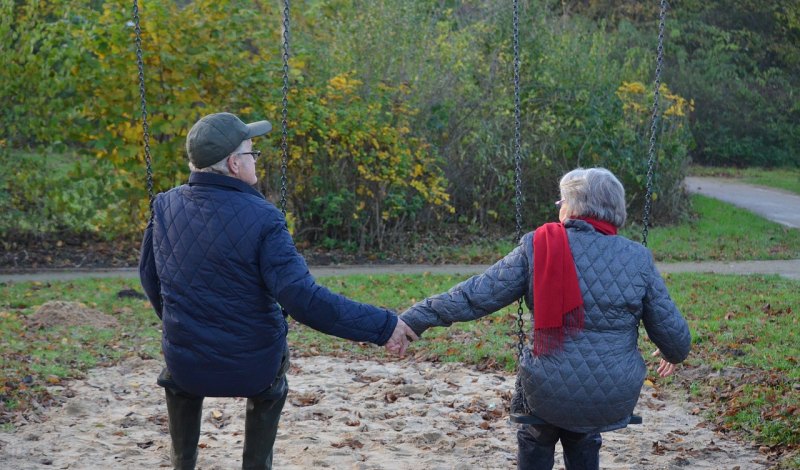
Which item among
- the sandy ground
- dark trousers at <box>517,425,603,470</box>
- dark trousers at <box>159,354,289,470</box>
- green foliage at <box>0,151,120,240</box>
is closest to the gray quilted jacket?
dark trousers at <box>517,425,603,470</box>

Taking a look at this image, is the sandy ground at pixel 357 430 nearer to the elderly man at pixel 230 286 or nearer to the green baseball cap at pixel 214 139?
the elderly man at pixel 230 286

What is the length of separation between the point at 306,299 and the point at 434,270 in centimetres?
879

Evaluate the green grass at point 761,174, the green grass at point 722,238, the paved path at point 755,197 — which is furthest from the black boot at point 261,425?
the green grass at point 761,174

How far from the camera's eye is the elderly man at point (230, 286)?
394 centimetres

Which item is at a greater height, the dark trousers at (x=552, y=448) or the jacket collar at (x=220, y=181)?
the jacket collar at (x=220, y=181)

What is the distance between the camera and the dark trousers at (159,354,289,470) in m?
4.21

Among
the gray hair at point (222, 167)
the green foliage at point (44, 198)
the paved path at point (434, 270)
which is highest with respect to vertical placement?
the gray hair at point (222, 167)

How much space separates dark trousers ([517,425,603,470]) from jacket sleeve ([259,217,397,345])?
2.52 feet

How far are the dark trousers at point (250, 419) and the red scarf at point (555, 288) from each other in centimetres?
113

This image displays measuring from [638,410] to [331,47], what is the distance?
8.99m

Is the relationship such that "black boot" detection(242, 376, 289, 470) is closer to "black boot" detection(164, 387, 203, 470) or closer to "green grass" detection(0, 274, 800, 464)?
"black boot" detection(164, 387, 203, 470)

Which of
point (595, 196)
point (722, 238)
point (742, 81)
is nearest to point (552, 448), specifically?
point (595, 196)

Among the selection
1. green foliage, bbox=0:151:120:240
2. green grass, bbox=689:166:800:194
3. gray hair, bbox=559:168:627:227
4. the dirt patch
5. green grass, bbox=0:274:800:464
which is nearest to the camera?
gray hair, bbox=559:168:627:227

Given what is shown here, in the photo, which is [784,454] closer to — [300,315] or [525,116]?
[300,315]
